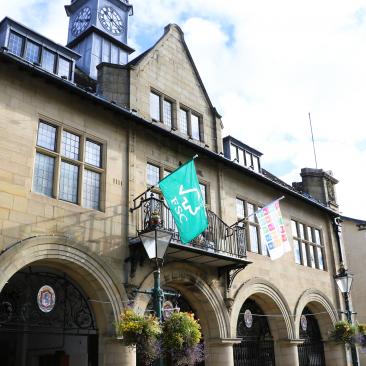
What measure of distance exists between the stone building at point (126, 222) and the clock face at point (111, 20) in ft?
27.9

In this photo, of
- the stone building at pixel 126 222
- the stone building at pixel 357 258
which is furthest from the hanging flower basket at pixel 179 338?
the stone building at pixel 357 258

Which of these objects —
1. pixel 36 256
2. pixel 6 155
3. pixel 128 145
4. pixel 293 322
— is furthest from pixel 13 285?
pixel 293 322

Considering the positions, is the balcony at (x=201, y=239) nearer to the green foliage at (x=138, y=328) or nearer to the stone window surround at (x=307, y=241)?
the green foliage at (x=138, y=328)

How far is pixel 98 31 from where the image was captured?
25188mm

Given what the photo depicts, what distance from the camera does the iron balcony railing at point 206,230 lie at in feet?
44.6

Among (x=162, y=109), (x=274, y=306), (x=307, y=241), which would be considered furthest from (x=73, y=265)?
(x=307, y=241)

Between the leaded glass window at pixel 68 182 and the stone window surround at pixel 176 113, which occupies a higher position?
the stone window surround at pixel 176 113

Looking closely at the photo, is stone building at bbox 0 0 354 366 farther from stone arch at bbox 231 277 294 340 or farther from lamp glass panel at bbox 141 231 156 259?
lamp glass panel at bbox 141 231 156 259

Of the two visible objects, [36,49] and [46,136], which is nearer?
[46,136]

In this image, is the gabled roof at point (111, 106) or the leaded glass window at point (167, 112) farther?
the leaded glass window at point (167, 112)

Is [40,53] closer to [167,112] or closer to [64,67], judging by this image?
[64,67]

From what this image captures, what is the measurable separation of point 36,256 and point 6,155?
94.8 inches

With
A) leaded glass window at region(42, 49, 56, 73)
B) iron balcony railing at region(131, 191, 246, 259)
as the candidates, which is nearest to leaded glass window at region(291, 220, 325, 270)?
iron balcony railing at region(131, 191, 246, 259)

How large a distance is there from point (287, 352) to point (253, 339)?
1.38 metres
